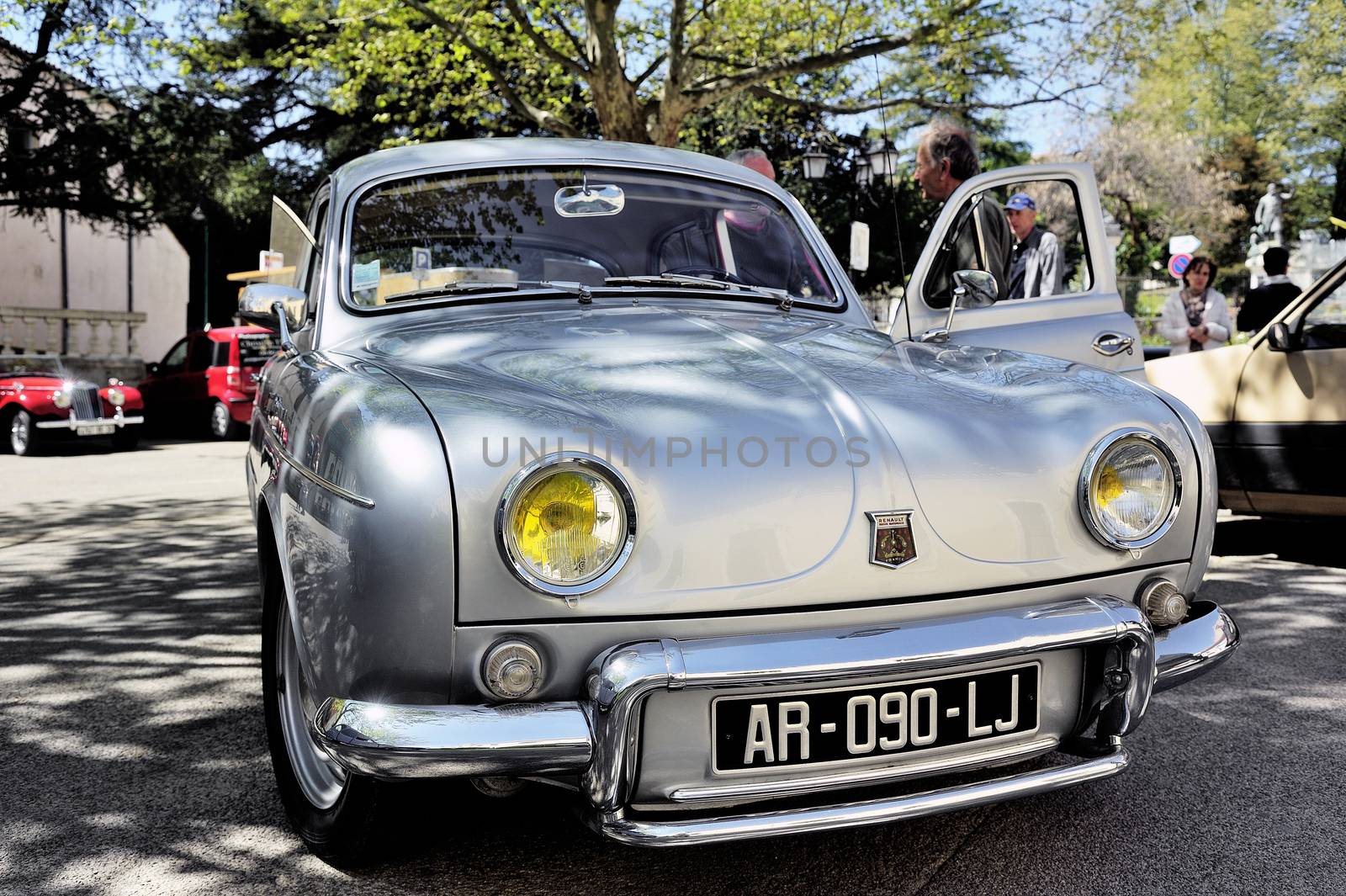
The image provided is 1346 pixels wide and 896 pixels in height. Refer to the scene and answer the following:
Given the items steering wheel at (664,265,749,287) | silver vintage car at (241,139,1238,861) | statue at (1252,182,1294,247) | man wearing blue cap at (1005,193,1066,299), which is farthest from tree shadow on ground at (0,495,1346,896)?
statue at (1252,182,1294,247)

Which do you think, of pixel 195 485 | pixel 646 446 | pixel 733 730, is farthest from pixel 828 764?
pixel 195 485

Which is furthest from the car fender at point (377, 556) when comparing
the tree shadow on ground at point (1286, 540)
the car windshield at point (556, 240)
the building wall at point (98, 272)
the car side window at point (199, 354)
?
the building wall at point (98, 272)

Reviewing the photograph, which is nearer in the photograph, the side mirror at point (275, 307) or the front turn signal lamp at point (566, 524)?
the front turn signal lamp at point (566, 524)

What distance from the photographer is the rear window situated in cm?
1595

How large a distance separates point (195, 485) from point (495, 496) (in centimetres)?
915

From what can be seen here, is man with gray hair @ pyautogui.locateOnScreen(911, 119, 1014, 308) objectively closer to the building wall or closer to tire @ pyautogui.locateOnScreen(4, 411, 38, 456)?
tire @ pyautogui.locateOnScreen(4, 411, 38, 456)

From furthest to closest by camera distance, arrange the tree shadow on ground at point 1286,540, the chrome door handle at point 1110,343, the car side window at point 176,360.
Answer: the car side window at point 176,360 → the tree shadow on ground at point 1286,540 → the chrome door handle at point 1110,343

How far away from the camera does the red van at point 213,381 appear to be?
15992 millimetres

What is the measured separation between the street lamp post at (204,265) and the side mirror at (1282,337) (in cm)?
1849

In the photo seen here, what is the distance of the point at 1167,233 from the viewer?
161 feet

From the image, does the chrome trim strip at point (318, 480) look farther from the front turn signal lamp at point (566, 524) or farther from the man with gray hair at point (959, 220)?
the man with gray hair at point (959, 220)

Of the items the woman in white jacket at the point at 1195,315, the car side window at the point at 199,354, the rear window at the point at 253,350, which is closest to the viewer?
the woman in white jacket at the point at 1195,315

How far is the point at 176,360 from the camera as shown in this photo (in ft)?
56.9

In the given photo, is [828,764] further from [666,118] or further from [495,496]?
[666,118]
